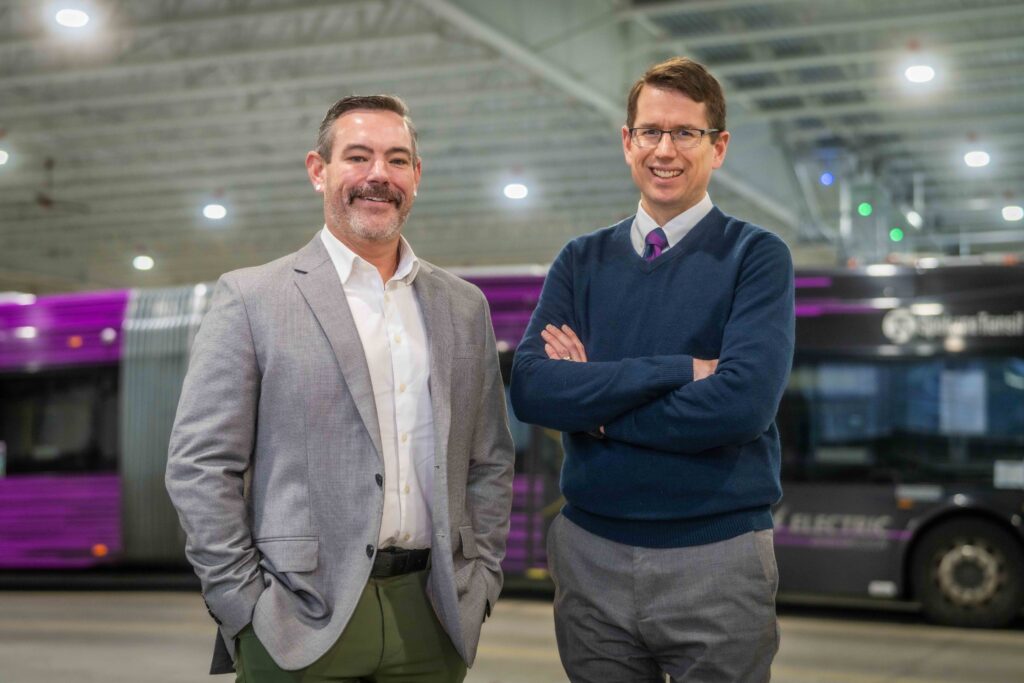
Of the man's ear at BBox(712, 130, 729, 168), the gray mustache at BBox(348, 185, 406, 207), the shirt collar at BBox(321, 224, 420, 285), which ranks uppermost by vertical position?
the man's ear at BBox(712, 130, 729, 168)

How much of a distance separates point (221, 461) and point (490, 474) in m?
0.65

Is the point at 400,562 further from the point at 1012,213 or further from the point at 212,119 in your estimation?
the point at 1012,213

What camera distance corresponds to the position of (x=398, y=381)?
112 inches

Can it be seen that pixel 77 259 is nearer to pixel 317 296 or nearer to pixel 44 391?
pixel 44 391

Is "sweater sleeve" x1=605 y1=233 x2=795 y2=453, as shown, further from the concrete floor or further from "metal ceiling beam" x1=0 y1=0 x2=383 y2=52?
"metal ceiling beam" x1=0 y1=0 x2=383 y2=52

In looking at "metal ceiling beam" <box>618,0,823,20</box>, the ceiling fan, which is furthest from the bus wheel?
the ceiling fan

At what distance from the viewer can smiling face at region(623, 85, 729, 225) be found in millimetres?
2791

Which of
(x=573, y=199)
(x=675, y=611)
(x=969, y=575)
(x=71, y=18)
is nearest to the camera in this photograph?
(x=675, y=611)

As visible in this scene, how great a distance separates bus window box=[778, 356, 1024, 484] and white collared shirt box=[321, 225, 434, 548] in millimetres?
7342

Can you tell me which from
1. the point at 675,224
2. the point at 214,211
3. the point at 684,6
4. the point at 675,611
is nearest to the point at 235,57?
the point at 684,6

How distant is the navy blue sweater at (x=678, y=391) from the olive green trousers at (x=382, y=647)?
397 mm

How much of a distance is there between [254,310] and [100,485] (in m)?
9.67

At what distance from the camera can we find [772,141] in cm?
1736

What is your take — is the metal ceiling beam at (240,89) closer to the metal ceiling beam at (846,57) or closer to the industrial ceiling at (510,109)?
the industrial ceiling at (510,109)
